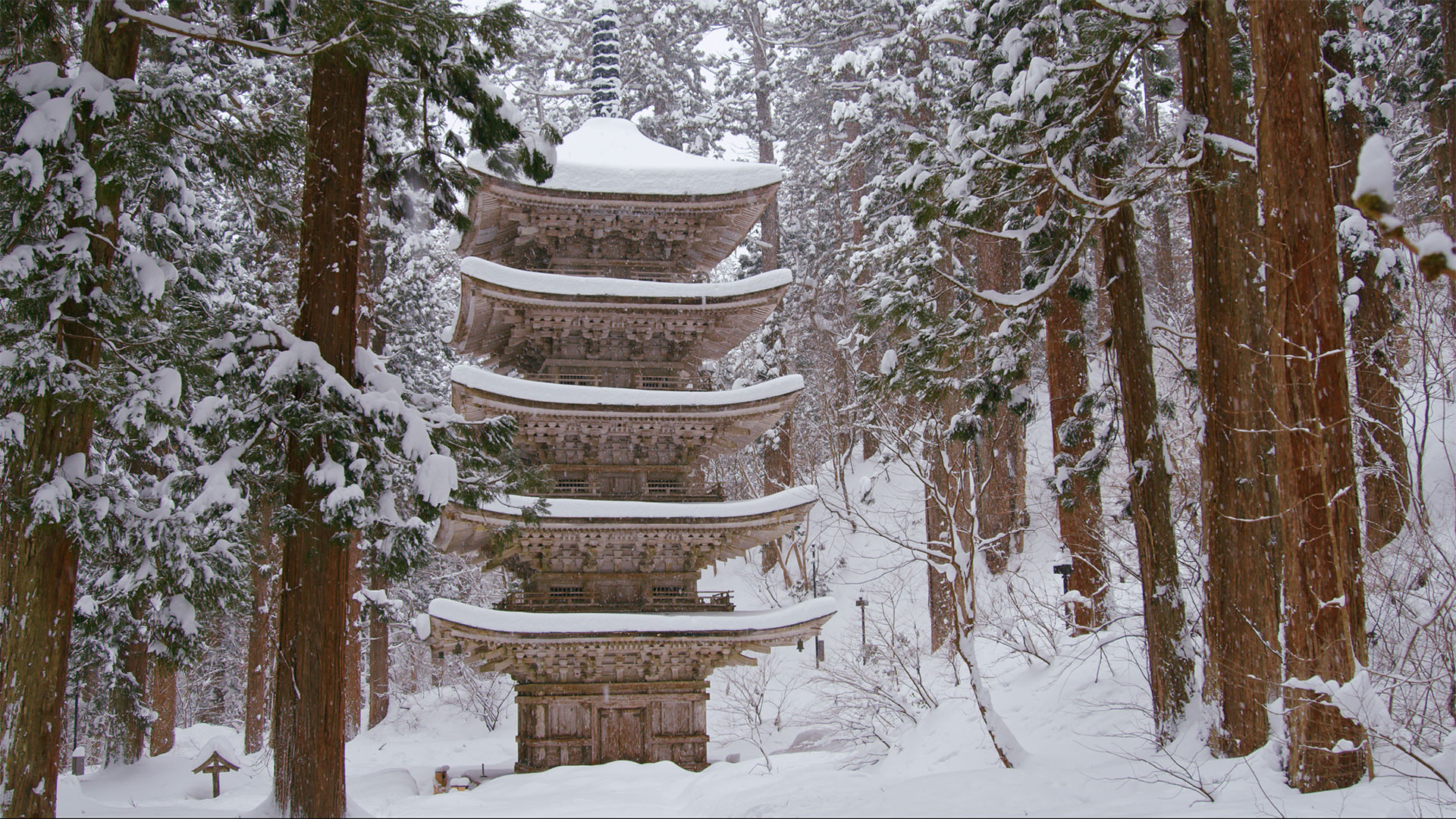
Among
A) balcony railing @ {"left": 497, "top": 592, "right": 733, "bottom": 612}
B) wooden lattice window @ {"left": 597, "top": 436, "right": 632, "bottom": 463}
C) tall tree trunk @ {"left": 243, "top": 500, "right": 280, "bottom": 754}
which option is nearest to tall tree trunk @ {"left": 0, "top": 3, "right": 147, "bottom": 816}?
balcony railing @ {"left": 497, "top": 592, "right": 733, "bottom": 612}

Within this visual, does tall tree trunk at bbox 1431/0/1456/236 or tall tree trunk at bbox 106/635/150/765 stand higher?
tall tree trunk at bbox 1431/0/1456/236

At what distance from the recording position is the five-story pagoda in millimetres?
12367

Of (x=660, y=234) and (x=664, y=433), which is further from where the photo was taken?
(x=660, y=234)

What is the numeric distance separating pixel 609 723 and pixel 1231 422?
356 inches

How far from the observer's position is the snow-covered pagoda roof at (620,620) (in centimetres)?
1184

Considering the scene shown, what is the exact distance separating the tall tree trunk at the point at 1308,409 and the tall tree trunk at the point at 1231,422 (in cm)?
102

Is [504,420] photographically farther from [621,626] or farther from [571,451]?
[571,451]

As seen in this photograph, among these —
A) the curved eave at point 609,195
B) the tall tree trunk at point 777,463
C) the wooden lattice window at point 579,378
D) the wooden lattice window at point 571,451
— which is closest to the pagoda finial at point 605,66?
the curved eave at point 609,195

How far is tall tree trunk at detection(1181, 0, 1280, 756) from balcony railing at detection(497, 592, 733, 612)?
701cm

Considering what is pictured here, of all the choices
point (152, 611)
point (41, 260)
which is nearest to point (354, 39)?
point (41, 260)

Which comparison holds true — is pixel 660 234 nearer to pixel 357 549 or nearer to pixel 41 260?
pixel 41 260

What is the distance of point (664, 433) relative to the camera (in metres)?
13.5

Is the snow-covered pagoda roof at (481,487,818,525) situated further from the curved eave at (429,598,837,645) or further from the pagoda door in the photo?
the pagoda door

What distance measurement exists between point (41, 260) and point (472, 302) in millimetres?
5622
